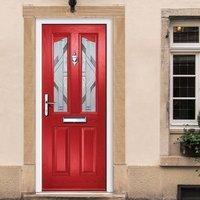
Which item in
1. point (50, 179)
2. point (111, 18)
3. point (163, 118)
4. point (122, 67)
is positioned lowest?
point (50, 179)

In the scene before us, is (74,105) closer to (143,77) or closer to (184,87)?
(143,77)

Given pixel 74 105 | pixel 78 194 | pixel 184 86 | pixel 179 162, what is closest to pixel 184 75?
pixel 184 86

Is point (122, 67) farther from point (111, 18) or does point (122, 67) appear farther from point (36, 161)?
point (36, 161)

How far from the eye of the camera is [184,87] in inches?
411

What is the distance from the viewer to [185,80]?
10445 mm

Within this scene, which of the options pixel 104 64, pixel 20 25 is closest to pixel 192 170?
pixel 104 64

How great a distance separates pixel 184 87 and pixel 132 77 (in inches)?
31.9

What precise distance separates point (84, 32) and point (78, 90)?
85 centimetres

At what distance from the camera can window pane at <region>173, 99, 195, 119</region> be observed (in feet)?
34.2

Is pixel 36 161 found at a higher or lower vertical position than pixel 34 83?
lower

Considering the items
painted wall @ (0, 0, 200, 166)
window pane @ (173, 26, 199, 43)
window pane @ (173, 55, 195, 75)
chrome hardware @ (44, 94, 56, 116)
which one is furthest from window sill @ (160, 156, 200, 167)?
chrome hardware @ (44, 94, 56, 116)

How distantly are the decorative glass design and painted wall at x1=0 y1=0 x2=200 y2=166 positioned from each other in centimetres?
35

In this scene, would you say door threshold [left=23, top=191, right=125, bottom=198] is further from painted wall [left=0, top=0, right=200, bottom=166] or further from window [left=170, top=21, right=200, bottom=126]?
window [left=170, top=21, right=200, bottom=126]

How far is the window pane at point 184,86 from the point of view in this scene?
34.2 ft
